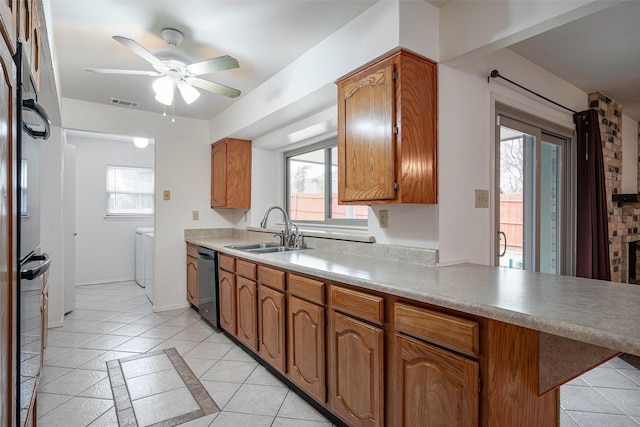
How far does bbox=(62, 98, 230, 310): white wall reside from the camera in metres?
3.77

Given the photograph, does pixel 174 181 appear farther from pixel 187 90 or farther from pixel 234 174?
pixel 187 90

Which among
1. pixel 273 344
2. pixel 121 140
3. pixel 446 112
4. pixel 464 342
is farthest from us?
pixel 121 140

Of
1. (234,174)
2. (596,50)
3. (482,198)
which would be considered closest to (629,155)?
(596,50)

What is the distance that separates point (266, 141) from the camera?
3.65 metres

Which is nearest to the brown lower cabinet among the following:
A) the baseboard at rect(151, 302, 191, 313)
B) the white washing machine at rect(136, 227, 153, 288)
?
the baseboard at rect(151, 302, 191, 313)

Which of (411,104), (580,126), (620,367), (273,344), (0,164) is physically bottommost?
(620,367)

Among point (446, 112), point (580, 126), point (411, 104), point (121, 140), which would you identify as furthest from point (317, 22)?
point (121, 140)

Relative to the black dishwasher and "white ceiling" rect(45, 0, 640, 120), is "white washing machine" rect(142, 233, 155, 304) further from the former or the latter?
"white ceiling" rect(45, 0, 640, 120)

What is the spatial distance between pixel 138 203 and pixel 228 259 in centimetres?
362

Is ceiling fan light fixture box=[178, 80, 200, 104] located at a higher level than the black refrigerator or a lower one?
higher

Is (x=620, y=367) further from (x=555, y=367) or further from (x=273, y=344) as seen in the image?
(x=273, y=344)

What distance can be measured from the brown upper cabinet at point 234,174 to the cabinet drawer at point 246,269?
1.30m

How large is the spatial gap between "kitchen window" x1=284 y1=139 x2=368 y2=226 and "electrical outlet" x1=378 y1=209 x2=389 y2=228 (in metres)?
0.64

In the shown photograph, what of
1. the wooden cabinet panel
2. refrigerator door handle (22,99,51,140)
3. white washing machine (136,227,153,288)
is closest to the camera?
the wooden cabinet panel
